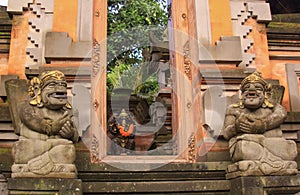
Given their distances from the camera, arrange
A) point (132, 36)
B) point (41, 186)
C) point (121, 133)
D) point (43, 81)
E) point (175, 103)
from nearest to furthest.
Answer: point (41, 186)
point (43, 81)
point (175, 103)
point (121, 133)
point (132, 36)

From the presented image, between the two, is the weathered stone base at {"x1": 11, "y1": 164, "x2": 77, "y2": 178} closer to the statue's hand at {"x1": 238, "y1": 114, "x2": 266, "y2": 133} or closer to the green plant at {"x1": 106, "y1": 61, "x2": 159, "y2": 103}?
the statue's hand at {"x1": 238, "y1": 114, "x2": 266, "y2": 133}

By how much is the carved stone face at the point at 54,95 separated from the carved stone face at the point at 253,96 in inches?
85.6

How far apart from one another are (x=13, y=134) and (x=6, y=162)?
1.79ft

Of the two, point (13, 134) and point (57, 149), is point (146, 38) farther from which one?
point (57, 149)

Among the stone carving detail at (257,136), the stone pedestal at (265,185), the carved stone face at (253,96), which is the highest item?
the carved stone face at (253,96)

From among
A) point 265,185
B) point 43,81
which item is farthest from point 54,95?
point 265,185

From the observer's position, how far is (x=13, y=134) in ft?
17.1

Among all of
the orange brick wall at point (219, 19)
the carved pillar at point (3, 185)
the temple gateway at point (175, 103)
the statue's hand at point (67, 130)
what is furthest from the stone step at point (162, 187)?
the orange brick wall at point (219, 19)

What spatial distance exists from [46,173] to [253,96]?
100 inches

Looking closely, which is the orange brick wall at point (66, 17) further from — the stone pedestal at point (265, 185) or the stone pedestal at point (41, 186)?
the stone pedestal at point (265, 185)

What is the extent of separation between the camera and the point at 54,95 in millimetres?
4340

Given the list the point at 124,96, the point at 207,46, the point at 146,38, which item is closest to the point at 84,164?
the point at 207,46

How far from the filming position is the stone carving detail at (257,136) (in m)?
4.40

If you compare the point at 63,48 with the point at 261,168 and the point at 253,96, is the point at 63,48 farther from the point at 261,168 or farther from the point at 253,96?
the point at 261,168
